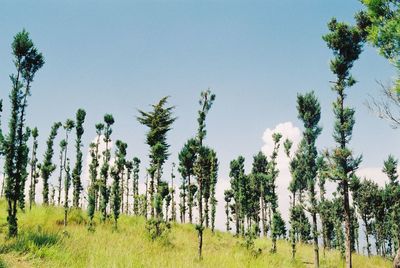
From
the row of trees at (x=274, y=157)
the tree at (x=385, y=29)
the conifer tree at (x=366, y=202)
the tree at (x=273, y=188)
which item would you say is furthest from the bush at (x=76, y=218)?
the conifer tree at (x=366, y=202)

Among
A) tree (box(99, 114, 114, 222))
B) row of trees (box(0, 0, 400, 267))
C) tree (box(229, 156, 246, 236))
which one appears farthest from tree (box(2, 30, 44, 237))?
tree (box(229, 156, 246, 236))

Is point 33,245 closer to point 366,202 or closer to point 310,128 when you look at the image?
point 310,128

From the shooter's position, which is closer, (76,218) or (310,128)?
(310,128)

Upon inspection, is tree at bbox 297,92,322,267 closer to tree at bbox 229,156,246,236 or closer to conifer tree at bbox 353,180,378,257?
tree at bbox 229,156,246,236

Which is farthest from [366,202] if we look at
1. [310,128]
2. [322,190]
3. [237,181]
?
[310,128]

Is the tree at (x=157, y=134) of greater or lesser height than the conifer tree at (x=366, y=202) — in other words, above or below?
above

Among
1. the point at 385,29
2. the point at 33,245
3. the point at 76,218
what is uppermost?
the point at 385,29

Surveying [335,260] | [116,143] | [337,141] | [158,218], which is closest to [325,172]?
Answer: [337,141]

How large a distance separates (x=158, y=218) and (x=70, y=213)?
1150cm

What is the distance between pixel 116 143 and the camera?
40.8 meters

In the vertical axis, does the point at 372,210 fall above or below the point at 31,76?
below

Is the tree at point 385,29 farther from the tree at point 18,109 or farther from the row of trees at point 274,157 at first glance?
the tree at point 18,109

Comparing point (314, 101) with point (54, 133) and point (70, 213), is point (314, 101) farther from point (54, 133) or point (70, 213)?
point (54, 133)

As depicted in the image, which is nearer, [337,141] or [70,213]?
[337,141]
